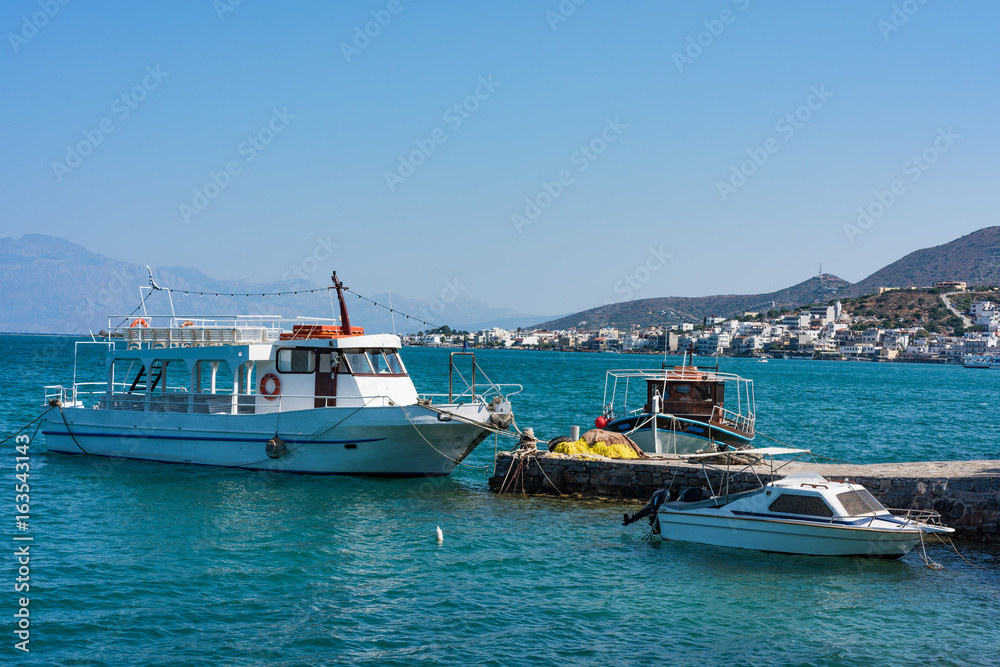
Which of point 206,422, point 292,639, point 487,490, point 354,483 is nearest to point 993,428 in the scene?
point 487,490

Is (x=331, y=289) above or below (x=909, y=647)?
above

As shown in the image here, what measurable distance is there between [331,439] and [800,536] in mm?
12250

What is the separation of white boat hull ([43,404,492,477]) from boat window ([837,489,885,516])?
949 cm

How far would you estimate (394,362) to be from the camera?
914 inches

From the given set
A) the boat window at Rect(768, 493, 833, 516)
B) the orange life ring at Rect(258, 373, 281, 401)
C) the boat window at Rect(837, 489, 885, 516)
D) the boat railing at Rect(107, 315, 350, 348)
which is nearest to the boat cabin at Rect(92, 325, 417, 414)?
the orange life ring at Rect(258, 373, 281, 401)

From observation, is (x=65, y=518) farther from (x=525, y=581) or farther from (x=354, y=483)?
(x=525, y=581)

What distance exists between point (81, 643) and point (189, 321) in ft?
54.1

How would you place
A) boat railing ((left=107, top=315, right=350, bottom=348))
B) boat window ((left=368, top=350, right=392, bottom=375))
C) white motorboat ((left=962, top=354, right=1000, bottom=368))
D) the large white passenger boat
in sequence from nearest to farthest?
the large white passenger boat, boat window ((left=368, top=350, right=392, bottom=375)), boat railing ((left=107, top=315, right=350, bottom=348)), white motorboat ((left=962, top=354, right=1000, bottom=368))

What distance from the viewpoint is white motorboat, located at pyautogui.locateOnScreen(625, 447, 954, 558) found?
47.4 feet

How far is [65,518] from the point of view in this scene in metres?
17.3

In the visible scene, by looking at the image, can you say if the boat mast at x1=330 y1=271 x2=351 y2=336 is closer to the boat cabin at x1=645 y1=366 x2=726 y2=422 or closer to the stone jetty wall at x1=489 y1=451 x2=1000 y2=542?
the stone jetty wall at x1=489 y1=451 x2=1000 y2=542

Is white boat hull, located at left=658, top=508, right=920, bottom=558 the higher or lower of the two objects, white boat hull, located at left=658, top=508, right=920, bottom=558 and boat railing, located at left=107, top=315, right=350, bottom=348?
the lower

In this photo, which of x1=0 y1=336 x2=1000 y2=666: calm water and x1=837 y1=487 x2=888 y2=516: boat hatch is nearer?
x1=0 y1=336 x2=1000 y2=666: calm water

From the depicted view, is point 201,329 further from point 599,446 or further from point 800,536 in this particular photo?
point 800,536
